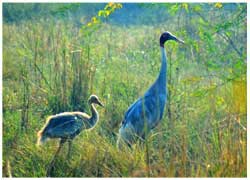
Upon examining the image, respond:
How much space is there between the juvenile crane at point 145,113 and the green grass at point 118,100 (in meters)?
0.09

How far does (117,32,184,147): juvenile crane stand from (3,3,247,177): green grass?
9cm

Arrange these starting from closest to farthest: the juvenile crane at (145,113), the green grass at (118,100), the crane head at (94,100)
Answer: the green grass at (118,100), the juvenile crane at (145,113), the crane head at (94,100)

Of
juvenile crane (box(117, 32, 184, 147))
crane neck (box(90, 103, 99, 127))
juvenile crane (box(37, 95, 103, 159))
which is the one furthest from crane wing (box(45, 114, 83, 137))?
juvenile crane (box(117, 32, 184, 147))

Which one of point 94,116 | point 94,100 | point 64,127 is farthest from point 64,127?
point 94,100

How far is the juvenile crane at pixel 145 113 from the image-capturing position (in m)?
4.14

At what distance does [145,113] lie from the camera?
13.8ft

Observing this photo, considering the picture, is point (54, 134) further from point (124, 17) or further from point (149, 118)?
point (124, 17)

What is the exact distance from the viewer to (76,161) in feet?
13.1

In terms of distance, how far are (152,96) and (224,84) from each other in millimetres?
494

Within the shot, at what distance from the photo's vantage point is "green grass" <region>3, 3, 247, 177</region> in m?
3.85

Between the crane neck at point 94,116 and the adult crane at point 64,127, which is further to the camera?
the crane neck at point 94,116

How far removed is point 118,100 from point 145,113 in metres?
0.51

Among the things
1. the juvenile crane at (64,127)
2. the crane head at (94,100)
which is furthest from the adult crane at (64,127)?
the crane head at (94,100)

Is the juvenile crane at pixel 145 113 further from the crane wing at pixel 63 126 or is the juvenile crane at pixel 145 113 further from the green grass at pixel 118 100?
the crane wing at pixel 63 126
